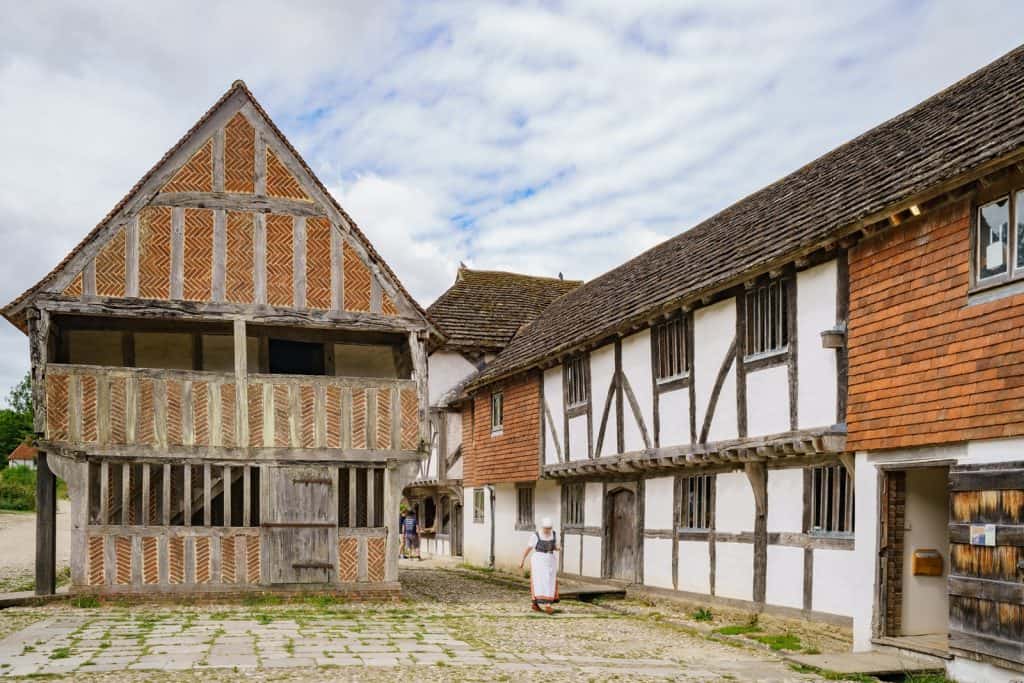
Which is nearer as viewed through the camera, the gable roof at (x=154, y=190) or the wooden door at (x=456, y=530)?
the gable roof at (x=154, y=190)

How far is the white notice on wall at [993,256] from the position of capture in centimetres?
989

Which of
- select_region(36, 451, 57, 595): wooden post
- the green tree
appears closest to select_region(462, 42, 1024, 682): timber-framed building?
select_region(36, 451, 57, 595): wooden post

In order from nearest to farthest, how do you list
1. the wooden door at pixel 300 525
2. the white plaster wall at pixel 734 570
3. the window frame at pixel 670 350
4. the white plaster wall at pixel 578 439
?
the white plaster wall at pixel 734 570, the window frame at pixel 670 350, the wooden door at pixel 300 525, the white plaster wall at pixel 578 439

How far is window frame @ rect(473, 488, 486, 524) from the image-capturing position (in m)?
30.3

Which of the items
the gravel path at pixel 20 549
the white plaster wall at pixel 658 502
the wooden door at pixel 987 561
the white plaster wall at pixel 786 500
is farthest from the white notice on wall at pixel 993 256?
the gravel path at pixel 20 549

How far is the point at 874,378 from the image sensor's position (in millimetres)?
11719

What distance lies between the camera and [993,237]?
395 inches

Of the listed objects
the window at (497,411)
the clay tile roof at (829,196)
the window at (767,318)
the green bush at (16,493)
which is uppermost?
the clay tile roof at (829,196)

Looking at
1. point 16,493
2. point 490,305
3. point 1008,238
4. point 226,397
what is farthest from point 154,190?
point 16,493

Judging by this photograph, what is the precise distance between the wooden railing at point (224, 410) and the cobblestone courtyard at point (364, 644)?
2.64 meters

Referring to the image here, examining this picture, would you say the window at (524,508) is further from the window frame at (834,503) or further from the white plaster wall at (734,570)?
the window frame at (834,503)

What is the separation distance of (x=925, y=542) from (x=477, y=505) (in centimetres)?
1996

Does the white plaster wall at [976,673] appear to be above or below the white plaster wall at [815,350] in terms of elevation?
below

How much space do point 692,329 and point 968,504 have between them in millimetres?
6675
